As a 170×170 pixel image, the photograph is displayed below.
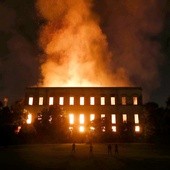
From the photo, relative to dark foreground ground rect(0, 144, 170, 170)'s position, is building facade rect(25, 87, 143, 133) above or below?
above

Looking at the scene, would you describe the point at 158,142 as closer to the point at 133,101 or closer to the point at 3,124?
the point at 133,101

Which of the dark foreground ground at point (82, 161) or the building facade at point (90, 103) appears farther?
the building facade at point (90, 103)

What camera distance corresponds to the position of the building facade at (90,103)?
6512 centimetres

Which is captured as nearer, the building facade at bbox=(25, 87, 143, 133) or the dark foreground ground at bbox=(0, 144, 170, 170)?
the dark foreground ground at bbox=(0, 144, 170, 170)

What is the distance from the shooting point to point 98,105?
66.3 m

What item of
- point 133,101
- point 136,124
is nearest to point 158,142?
point 136,124

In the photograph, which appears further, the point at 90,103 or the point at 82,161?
the point at 90,103

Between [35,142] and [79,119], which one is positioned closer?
[35,142]

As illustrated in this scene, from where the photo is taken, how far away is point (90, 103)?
66.6 metres

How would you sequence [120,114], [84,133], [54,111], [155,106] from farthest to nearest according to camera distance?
[120,114] < [84,133] < [155,106] < [54,111]

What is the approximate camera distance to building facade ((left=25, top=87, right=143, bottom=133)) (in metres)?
65.1

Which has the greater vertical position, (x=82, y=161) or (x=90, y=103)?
(x=90, y=103)

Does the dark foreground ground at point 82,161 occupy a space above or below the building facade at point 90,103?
below

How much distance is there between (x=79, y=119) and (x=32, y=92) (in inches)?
575
